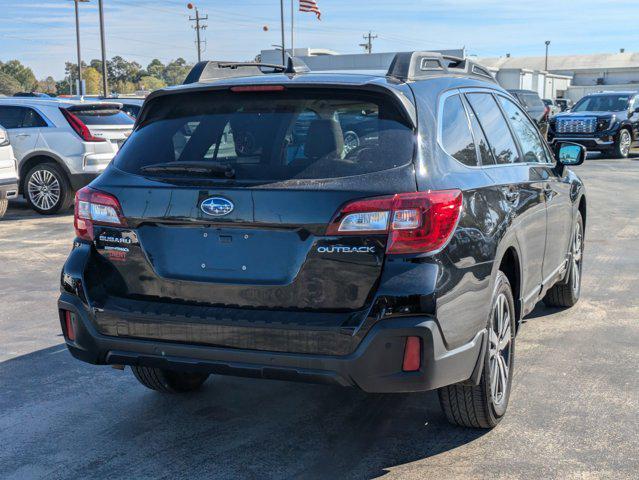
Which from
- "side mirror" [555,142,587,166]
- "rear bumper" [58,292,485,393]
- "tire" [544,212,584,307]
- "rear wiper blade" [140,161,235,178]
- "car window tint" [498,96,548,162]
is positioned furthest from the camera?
"tire" [544,212,584,307]

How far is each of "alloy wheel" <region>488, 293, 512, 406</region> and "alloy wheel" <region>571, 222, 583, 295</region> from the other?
94.9 inches

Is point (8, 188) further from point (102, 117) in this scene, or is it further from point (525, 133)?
point (525, 133)

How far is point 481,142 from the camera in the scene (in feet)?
15.0

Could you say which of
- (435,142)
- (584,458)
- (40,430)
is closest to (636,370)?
(584,458)

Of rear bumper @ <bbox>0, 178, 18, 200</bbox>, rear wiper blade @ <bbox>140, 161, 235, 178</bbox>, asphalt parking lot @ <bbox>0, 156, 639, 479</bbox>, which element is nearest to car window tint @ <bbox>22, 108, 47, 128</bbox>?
rear bumper @ <bbox>0, 178, 18, 200</bbox>

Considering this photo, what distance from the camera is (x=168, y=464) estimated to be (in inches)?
154

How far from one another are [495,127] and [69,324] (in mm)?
2610

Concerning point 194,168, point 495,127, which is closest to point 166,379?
point 194,168

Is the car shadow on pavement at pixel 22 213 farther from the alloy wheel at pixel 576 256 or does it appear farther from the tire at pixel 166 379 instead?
the tire at pixel 166 379

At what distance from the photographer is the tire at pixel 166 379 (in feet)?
15.4

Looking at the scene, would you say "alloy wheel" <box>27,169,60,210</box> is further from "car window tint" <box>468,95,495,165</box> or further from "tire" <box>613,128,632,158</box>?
"tire" <box>613,128,632,158</box>

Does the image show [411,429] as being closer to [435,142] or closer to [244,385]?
[244,385]

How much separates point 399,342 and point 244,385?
176 cm

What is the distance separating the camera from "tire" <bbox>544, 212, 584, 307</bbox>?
262 inches
